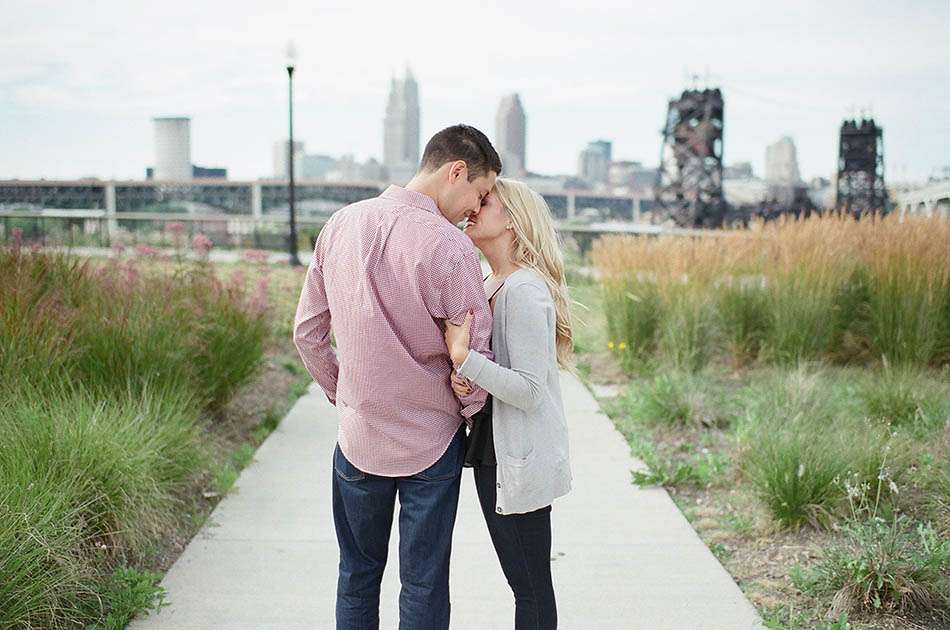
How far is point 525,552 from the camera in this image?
2.54m

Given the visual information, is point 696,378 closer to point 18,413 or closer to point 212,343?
point 212,343

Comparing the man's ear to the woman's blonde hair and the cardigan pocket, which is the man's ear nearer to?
the woman's blonde hair

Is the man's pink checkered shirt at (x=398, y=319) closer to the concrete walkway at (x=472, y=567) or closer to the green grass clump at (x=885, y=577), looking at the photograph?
the concrete walkway at (x=472, y=567)

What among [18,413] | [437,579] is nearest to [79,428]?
[18,413]

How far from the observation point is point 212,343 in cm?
600

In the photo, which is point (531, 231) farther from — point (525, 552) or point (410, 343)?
point (525, 552)

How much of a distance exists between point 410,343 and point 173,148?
193 ft

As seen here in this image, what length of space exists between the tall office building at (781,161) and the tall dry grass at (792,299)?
61413mm

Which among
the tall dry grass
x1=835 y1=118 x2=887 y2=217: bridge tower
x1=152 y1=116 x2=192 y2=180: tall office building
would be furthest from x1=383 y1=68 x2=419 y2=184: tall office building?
the tall dry grass

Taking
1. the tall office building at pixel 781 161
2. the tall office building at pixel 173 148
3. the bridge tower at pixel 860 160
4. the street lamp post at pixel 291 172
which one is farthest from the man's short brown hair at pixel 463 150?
the tall office building at pixel 781 161

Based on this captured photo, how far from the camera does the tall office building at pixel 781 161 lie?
70.2m

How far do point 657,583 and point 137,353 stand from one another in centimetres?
294

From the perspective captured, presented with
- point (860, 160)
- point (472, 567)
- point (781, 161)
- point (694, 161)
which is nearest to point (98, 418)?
point (472, 567)

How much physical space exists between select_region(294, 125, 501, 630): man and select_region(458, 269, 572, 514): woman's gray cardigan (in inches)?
3.9
